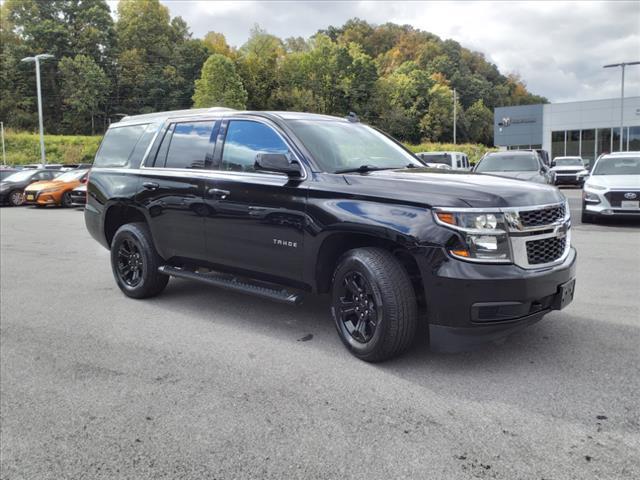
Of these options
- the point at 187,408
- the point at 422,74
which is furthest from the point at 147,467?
the point at 422,74

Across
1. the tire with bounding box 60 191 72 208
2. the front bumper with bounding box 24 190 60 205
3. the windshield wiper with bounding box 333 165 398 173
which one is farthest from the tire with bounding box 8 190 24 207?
the windshield wiper with bounding box 333 165 398 173

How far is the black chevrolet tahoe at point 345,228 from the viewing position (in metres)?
3.65

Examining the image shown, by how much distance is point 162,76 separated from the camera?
270 ft

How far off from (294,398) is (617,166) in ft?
38.9

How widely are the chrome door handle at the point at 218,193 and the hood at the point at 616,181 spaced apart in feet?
31.4

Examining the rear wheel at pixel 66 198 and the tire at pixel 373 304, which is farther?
the rear wheel at pixel 66 198

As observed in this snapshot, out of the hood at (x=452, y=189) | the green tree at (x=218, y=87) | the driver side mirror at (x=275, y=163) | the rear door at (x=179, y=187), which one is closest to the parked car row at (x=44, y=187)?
the rear door at (x=179, y=187)

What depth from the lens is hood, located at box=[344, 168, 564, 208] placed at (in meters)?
3.67

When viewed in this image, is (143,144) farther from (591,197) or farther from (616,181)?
(616,181)

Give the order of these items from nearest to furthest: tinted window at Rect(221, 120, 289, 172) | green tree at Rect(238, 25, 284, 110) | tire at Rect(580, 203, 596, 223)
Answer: tinted window at Rect(221, 120, 289, 172) < tire at Rect(580, 203, 596, 223) < green tree at Rect(238, 25, 284, 110)

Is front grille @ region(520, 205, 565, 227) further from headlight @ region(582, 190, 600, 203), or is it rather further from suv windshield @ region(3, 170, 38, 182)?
suv windshield @ region(3, 170, 38, 182)

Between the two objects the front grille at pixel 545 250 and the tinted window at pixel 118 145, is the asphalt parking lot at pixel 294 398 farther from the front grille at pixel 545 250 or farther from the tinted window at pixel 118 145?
the tinted window at pixel 118 145

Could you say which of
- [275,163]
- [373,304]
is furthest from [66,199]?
[373,304]

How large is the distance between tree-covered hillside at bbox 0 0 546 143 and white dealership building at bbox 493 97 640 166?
27.1 meters
